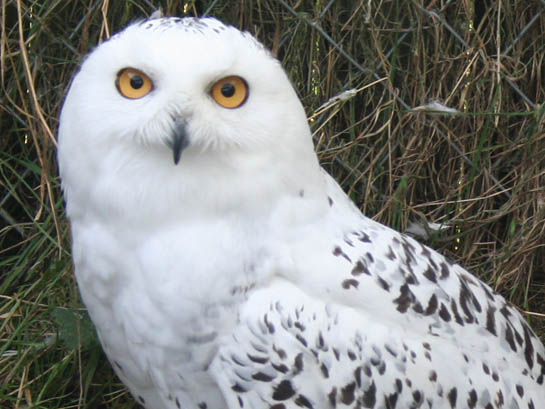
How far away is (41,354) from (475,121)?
5.92 feet

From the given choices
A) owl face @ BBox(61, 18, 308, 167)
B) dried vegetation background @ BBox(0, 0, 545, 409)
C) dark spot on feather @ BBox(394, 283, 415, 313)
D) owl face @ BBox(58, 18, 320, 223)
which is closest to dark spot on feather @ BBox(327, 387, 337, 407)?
dark spot on feather @ BBox(394, 283, 415, 313)

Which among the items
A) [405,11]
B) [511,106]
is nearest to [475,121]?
[511,106]

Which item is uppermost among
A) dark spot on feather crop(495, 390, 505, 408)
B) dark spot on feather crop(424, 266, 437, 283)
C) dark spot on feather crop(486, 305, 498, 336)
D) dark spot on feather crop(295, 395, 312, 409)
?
dark spot on feather crop(424, 266, 437, 283)

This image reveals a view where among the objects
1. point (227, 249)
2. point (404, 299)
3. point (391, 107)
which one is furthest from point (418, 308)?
point (391, 107)

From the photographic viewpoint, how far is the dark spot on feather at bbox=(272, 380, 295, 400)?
2.18 meters

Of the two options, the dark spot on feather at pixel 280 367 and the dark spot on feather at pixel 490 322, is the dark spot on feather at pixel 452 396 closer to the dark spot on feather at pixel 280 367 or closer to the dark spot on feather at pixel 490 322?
the dark spot on feather at pixel 490 322

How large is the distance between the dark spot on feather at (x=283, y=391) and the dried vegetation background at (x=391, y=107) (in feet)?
4.64

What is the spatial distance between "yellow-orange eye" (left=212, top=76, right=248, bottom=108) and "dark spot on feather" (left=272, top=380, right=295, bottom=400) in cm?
65

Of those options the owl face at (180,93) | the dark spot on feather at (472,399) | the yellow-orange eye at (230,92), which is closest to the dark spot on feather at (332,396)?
the dark spot on feather at (472,399)

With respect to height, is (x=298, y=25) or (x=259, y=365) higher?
(x=298, y=25)

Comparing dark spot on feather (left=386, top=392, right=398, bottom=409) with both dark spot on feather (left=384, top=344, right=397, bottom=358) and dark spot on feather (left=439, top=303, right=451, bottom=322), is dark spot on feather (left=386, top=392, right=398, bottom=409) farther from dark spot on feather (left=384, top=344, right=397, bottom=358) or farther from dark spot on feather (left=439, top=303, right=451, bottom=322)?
dark spot on feather (left=439, top=303, right=451, bottom=322)

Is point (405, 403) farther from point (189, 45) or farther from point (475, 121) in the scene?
point (475, 121)

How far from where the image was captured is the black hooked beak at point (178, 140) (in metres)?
2.09

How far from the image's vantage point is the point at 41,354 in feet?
10.4
